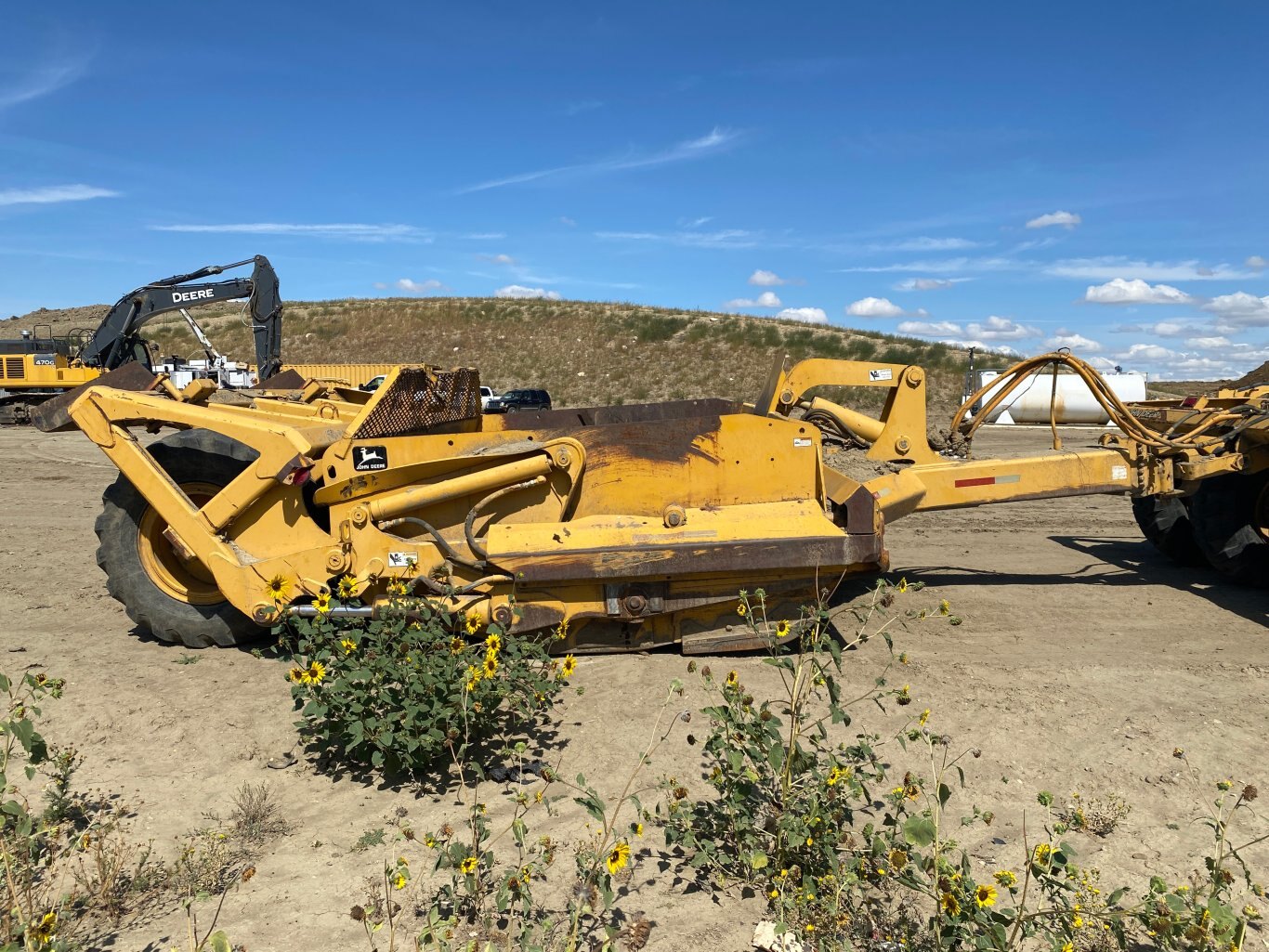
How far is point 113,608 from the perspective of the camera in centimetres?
607

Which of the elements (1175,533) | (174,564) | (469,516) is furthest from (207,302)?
(1175,533)

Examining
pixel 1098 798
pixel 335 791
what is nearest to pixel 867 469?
pixel 1098 798

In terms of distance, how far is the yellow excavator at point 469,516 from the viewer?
4719 mm

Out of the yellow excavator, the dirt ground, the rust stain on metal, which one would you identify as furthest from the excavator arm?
the rust stain on metal

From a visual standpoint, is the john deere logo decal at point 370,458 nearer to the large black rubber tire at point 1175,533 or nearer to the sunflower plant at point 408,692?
the sunflower plant at point 408,692

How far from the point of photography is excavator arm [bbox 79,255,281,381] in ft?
54.6

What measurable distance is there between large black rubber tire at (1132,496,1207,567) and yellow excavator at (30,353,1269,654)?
3.25m

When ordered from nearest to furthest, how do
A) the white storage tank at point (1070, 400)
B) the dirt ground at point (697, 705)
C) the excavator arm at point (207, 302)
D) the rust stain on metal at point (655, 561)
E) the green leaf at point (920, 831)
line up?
the green leaf at point (920, 831) → the dirt ground at point (697, 705) → the rust stain on metal at point (655, 561) → the excavator arm at point (207, 302) → the white storage tank at point (1070, 400)

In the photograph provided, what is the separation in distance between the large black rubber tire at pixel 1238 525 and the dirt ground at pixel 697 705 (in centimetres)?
22

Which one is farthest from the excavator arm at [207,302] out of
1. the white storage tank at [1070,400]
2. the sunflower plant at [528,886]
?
the white storage tank at [1070,400]

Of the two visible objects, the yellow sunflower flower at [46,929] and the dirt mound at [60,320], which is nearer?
the yellow sunflower flower at [46,929]

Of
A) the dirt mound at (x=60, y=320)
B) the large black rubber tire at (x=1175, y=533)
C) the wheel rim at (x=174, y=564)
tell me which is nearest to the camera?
the wheel rim at (x=174, y=564)

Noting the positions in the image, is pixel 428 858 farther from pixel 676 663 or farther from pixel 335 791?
pixel 676 663

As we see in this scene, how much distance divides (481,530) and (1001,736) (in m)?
2.97
